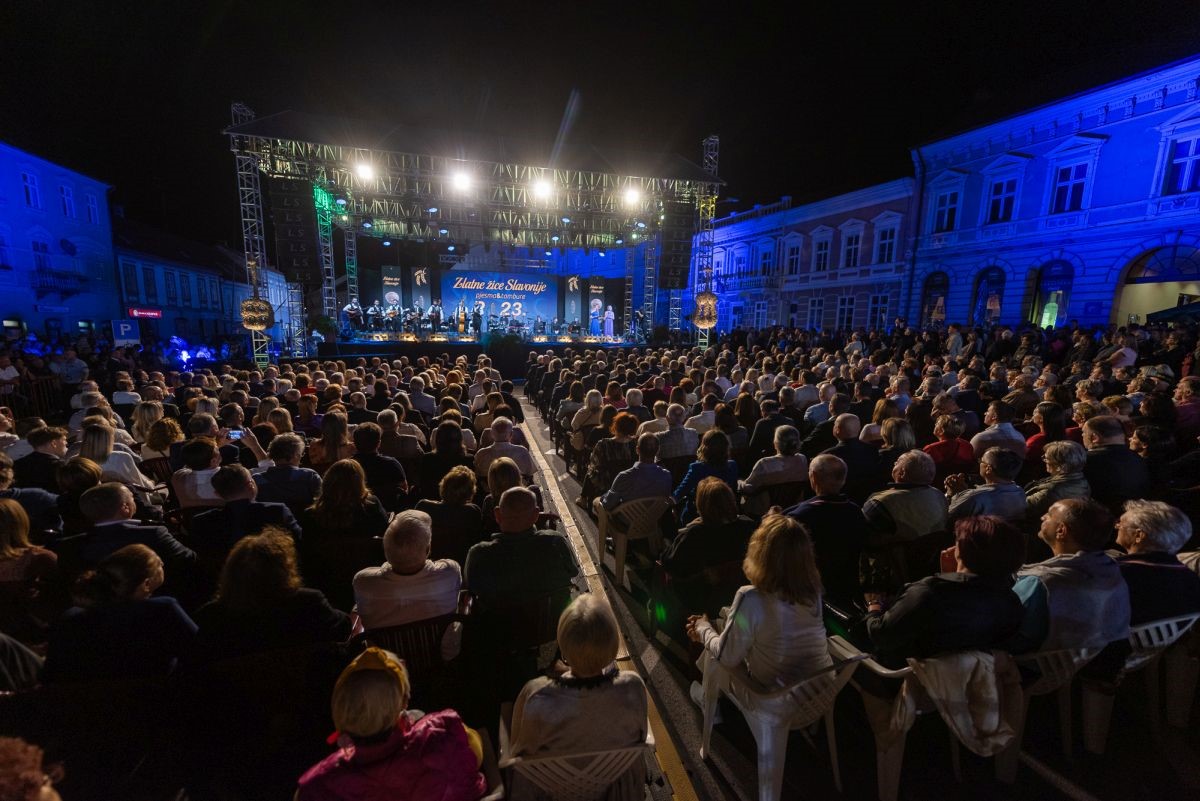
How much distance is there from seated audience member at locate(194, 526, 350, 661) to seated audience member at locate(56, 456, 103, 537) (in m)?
2.18

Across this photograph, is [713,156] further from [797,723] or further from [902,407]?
[797,723]

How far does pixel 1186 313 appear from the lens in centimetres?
1115

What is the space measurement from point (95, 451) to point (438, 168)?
16181 millimetres

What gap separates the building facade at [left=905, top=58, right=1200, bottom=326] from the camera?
1381 centimetres

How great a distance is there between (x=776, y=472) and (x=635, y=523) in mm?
1326

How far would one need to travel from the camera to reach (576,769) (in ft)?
6.15

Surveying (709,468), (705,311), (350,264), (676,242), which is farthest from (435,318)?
(709,468)

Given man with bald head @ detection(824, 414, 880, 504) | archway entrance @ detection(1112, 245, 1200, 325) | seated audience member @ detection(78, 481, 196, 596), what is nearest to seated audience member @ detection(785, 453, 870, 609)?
man with bald head @ detection(824, 414, 880, 504)

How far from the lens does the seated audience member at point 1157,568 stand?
2520mm

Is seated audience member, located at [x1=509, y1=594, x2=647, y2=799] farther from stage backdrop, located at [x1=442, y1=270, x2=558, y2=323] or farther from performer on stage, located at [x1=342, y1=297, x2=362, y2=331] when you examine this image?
stage backdrop, located at [x1=442, y1=270, x2=558, y2=323]

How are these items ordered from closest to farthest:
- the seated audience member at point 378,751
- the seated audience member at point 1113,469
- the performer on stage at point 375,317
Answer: the seated audience member at point 378,751 < the seated audience member at point 1113,469 < the performer on stage at point 375,317

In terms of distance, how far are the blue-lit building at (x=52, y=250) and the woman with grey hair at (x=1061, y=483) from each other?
27.3 meters

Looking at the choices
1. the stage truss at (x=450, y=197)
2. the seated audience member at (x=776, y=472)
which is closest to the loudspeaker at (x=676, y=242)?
the stage truss at (x=450, y=197)

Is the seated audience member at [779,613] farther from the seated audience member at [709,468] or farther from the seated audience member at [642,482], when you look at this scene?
the seated audience member at [642,482]
